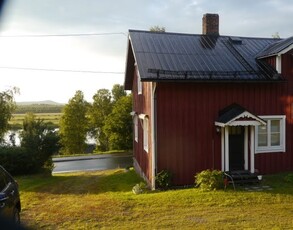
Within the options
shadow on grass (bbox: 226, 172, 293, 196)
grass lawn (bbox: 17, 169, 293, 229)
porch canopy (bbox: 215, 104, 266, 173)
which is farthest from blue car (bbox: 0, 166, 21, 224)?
porch canopy (bbox: 215, 104, 266, 173)

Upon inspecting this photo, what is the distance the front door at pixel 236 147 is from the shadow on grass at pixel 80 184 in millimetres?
4492

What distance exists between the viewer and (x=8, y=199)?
6.70 metres

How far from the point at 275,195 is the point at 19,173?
43.9ft

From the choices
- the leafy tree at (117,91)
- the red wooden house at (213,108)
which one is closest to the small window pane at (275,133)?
the red wooden house at (213,108)

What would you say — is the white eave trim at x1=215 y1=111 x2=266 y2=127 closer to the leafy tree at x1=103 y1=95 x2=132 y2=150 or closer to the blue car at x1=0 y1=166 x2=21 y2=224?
the blue car at x1=0 y1=166 x2=21 y2=224

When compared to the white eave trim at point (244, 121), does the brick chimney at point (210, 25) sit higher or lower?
higher

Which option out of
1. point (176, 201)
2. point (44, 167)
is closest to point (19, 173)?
point (44, 167)

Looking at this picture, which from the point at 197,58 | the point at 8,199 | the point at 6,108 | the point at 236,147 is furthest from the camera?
the point at 6,108

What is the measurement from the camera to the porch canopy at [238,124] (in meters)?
12.2

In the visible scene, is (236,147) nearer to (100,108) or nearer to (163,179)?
(163,179)

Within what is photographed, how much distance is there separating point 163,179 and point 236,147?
3541mm

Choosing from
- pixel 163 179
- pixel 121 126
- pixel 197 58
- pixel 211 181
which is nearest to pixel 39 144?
pixel 163 179

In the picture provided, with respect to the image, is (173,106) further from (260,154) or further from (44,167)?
(44,167)

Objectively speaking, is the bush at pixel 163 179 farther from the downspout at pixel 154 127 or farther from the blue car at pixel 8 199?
the blue car at pixel 8 199
